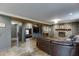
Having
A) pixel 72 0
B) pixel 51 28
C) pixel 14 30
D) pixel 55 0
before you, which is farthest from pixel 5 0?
pixel 51 28

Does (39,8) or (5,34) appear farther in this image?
(5,34)

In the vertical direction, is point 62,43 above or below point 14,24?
below

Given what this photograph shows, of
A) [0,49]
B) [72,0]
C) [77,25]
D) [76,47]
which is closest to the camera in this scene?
[72,0]

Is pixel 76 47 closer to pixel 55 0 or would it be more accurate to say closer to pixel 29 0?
pixel 55 0

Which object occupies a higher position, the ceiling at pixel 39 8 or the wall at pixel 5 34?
the ceiling at pixel 39 8

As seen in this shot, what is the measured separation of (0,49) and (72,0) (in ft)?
17.8

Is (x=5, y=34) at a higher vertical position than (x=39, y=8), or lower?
lower

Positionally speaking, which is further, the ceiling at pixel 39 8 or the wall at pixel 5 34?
the wall at pixel 5 34

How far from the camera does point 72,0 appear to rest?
2.69 meters

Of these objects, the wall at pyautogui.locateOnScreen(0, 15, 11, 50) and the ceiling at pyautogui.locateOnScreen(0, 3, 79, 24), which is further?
the wall at pyautogui.locateOnScreen(0, 15, 11, 50)

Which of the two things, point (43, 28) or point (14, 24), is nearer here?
point (14, 24)

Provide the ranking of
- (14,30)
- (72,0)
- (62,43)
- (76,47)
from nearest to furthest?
(72,0) < (76,47) < (62,43) < (14,30)

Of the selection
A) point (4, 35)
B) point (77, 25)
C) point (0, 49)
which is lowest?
point (0, 49)

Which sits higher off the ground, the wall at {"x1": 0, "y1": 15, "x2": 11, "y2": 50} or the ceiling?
the ceiling
